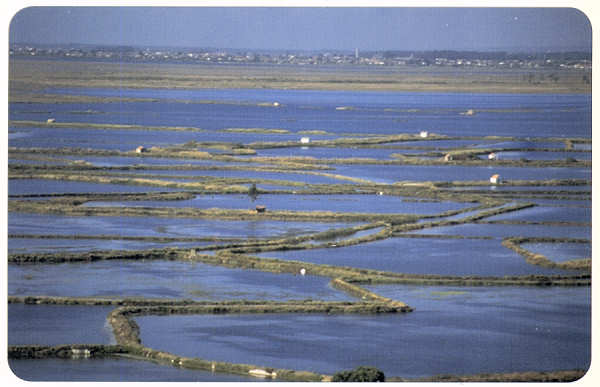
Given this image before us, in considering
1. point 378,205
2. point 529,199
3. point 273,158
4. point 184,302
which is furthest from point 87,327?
point 273,158

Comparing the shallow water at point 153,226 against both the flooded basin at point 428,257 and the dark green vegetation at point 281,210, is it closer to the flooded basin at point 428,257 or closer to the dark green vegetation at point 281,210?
the dark green vegetation at point 281,210

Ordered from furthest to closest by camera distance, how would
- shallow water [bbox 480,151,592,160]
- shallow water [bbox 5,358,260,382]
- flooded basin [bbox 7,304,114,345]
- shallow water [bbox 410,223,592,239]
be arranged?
1. shallow water [bbox 480,151,592,160]
2. shallow water [bbox 410,223,592,239]
3. flooded basin [bbox 7,304,114,345]
4. shallow water [bbox 5,358,260,382]

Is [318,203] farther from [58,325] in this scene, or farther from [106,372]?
[106,372]

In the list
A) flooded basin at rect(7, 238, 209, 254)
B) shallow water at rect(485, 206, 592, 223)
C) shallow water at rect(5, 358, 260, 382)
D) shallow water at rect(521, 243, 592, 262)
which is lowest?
shallow water at rect(521, 243, 592, 262)

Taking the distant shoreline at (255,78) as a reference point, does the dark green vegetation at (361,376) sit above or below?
below

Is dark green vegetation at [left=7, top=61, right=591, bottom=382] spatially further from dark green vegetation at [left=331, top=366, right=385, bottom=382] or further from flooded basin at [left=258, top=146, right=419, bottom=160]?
flooded basin at [left=258, top=146, right=419, bottom=160]

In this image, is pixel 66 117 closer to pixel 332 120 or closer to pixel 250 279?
pixel 332 120

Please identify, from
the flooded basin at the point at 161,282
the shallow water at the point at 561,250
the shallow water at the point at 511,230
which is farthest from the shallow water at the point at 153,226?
the shallow water at the point at 561,250

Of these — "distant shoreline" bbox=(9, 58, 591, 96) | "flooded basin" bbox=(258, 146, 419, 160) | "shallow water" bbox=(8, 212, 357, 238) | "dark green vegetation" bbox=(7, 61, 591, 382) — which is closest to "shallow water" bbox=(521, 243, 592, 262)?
"dark green vegetation" bbox=(7, 61, 591, 382)
